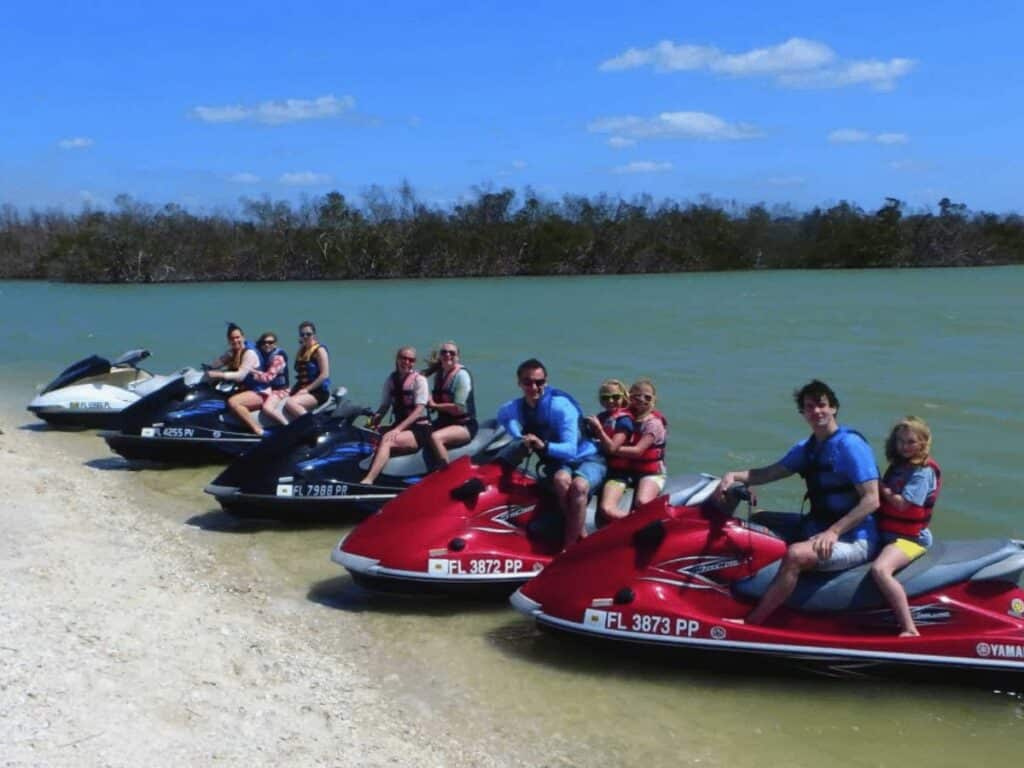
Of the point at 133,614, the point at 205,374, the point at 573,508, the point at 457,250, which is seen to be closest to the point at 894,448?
the point at 573,508

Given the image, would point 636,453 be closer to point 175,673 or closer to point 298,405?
point 175,673

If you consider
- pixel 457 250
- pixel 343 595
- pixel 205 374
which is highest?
pixel 457 250

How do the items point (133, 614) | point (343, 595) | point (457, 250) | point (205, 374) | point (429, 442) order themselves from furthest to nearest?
point (457, 250)
point (205, 374)
point (429, 442)
point (343, 595)
point (133, 614)

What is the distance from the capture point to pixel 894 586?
5.19m

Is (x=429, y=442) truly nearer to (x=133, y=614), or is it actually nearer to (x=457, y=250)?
(x=133, y=614)

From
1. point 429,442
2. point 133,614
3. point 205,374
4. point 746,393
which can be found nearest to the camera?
point 133,614

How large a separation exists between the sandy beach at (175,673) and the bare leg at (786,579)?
4.80 feet

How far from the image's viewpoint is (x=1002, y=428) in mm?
13523

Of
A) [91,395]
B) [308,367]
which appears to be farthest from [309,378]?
[91,395]

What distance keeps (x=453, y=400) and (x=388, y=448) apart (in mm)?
646

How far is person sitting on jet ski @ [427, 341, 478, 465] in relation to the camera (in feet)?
27.4

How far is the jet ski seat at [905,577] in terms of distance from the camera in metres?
5.29

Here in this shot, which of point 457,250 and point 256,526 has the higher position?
point 457,250

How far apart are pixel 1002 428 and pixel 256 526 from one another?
9.58 m
